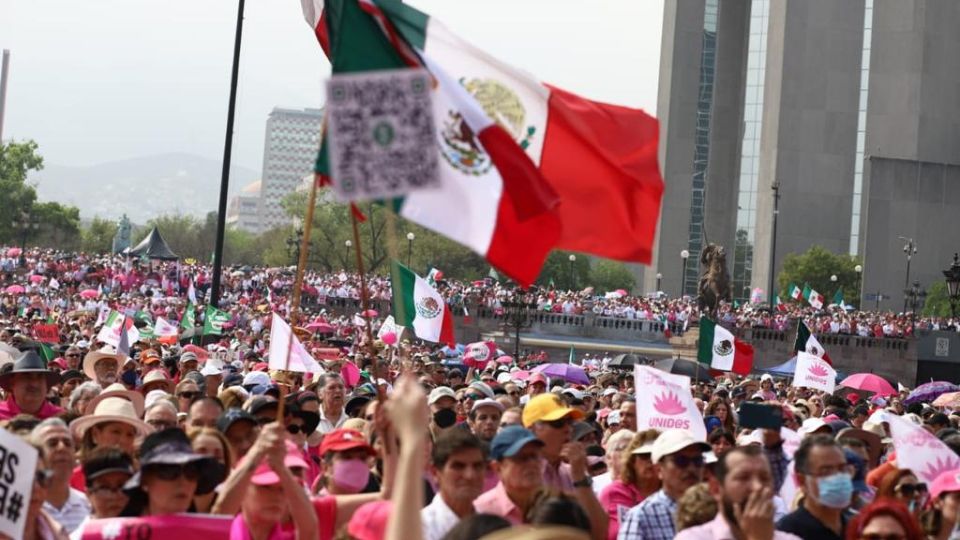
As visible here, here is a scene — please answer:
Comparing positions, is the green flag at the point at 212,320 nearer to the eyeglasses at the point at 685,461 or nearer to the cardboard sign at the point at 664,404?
the cardboard sign at the point at 664,404

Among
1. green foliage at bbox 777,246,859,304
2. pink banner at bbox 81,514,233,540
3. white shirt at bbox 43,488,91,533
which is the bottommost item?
white shirt at bbox 43,488,91,533

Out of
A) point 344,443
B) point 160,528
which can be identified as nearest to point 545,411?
point 344,443

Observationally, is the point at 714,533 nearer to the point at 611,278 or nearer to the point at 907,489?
the point at 907,489

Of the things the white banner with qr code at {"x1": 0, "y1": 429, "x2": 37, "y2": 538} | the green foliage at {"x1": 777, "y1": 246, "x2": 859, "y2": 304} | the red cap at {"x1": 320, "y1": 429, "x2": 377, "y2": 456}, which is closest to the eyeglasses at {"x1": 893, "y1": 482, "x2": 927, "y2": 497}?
Result: the red cap at {"x1": 320, "y1": 429, "x2": 377, "y2": 456}

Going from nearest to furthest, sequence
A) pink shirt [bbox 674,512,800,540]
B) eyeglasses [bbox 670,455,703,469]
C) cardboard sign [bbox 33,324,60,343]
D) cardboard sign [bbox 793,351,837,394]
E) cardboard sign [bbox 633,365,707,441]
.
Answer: pink shirt [bbox 674,512,800,540], eyeglasses [bbox 670,455,703,469], cardboard sign [bbox 633,365,707,441], cardboard sign [bbox 793,351,837,394], cardboard sign [bbox 33,324,60,343]

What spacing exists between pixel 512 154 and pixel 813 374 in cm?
1538

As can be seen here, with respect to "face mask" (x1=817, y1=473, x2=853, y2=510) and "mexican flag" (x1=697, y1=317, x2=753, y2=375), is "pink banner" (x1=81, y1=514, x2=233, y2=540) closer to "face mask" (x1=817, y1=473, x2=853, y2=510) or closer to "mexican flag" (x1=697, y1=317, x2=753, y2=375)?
"face mask" (x1=817, y1=473, x2=853, y2=510)

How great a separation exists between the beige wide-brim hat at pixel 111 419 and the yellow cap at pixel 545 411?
75.7 inches

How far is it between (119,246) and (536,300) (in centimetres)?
7575

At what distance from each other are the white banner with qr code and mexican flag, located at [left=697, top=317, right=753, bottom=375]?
19.1m

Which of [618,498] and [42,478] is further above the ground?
[42,478]

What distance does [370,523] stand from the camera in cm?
633

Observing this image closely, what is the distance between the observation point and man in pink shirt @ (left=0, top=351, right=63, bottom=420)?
11.0 meters

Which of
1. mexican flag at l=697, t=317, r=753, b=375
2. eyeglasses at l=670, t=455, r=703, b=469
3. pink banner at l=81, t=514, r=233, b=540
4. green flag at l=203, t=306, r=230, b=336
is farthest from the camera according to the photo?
green flag at l=203, t=306, r=230, b=336
